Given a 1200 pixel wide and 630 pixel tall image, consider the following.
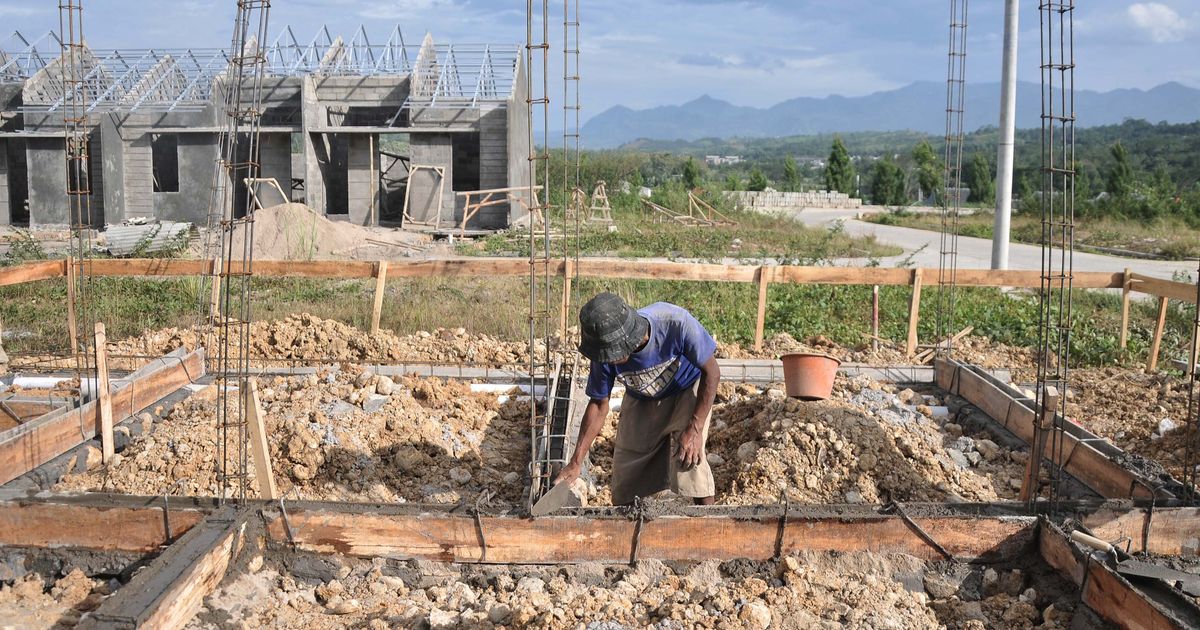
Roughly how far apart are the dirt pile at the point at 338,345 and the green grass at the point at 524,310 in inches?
25.6

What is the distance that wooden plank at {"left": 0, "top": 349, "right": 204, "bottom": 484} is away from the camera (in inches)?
205

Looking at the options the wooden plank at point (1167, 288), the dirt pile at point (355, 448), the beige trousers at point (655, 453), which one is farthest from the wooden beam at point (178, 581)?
the wooden plank at point (1167, 288)

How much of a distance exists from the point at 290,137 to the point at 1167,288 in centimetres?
2125

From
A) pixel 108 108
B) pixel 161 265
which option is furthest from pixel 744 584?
pixel 108 108

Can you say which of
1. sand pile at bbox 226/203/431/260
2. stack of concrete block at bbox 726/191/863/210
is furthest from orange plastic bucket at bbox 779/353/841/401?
stack of concrete block at bbox 726/191/863/210

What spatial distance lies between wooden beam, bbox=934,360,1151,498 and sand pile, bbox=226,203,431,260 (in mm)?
11877

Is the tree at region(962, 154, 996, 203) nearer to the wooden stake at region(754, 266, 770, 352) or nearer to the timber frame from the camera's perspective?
the wooden stake at region(754, 266, 770, 352)

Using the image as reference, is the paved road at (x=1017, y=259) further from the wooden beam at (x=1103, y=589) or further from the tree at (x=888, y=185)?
the tree at (x=888, y=185)

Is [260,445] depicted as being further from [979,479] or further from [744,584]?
[979,479]

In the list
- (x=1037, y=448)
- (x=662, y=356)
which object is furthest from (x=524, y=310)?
(x=1037, y=448)

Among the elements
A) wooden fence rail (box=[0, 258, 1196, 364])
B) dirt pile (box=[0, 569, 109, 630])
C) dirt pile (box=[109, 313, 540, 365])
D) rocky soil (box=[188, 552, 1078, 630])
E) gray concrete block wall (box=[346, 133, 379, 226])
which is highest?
gray concrete block wall (box=[346, 133, 379, 226])

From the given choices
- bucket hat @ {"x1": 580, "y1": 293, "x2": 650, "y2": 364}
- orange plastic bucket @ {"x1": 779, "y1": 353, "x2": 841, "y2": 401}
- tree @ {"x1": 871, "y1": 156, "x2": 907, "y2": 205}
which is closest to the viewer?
bucket hat @ {"x1": 580, "y1": 293, "x2": 650, "y2": 364}

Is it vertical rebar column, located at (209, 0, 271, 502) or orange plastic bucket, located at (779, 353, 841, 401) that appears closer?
vertical rebar column, located at (209, 0, 271, 502)

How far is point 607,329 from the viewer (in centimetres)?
421
